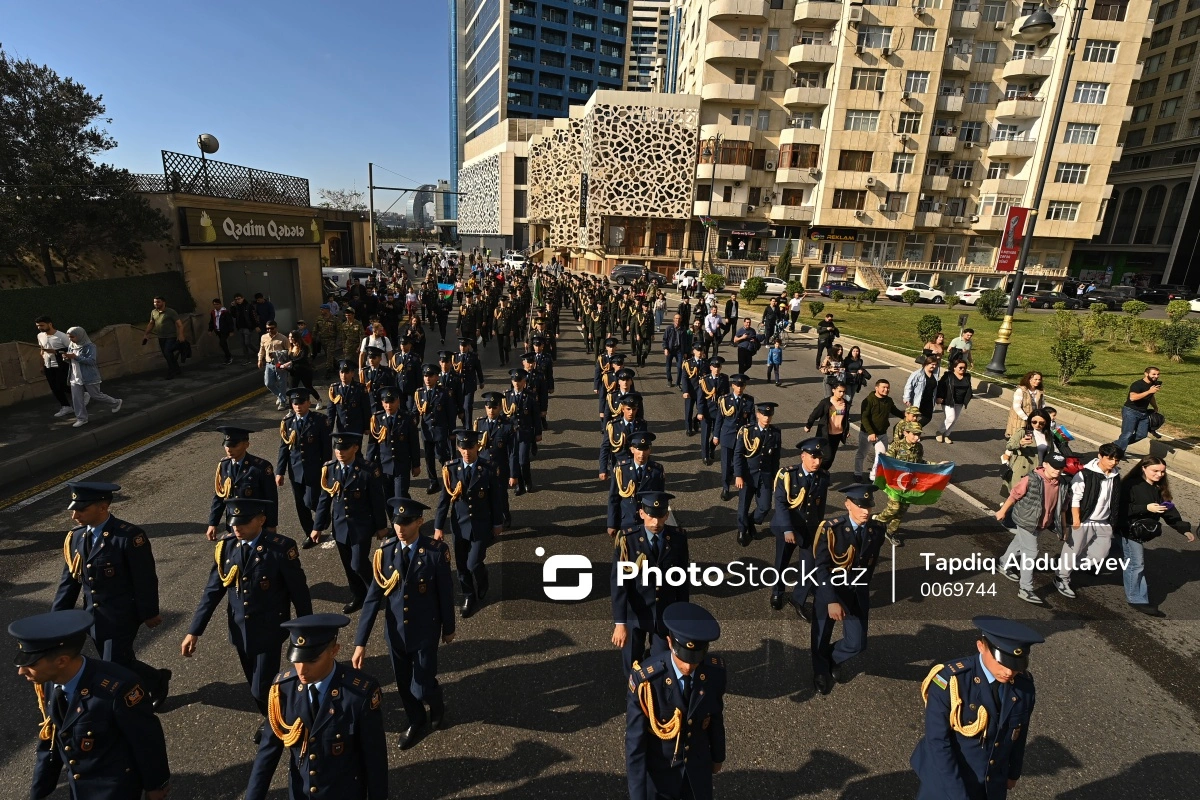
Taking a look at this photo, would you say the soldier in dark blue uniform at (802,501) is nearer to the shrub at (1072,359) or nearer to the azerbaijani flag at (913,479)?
the azerbaijani flag at (913,479)

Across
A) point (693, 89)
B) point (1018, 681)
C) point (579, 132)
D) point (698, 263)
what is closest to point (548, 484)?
point (1018, 681)

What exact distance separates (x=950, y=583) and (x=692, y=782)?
4769 millimetres

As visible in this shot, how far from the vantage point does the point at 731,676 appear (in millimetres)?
5051

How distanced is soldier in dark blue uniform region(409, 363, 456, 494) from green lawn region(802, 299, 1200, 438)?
14.3 m

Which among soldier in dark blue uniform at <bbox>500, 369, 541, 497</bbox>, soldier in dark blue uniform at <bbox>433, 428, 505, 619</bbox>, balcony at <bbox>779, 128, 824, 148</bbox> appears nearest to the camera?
soldier in dark blue uniform at <bbox>433, 428, 505, 619</bbox>

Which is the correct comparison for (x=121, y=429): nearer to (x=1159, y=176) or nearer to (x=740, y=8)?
(x=740, y=8)

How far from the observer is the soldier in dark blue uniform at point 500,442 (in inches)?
276

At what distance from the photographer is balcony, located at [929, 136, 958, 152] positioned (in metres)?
47.2

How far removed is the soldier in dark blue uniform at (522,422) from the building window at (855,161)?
1888 inches

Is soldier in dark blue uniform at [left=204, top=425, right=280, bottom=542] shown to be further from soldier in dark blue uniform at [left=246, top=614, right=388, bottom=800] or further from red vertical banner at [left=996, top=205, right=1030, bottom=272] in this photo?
red vertical banner at [left=996, top=205, right=1030, bottom=272]

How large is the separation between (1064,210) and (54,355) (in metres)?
62.1

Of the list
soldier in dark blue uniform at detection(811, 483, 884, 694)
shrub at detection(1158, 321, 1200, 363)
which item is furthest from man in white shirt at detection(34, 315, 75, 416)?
shrub at detection(1158, 321, 1200, 363)

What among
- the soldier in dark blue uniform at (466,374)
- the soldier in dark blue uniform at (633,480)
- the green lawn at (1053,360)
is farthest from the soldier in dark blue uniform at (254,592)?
the green lawn at (1053,360)

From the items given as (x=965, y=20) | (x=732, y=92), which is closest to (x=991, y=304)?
(x=965, y=20)
